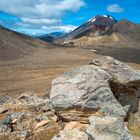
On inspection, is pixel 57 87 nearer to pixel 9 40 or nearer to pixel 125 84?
pixel 125 84

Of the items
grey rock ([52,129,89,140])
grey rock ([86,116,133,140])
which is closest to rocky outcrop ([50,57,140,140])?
grey rock ([86,116,133,140])

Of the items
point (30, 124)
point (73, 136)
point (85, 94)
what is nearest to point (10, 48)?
point (30, 124)

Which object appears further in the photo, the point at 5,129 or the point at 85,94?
the point at 5,129

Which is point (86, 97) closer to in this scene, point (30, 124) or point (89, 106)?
Answer: point (89, 106)

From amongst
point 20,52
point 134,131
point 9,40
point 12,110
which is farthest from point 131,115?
point 9,40

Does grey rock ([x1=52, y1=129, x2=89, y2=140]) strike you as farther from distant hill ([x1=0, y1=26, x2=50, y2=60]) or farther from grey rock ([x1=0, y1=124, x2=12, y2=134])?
distant hill ([x1=0, y1=26, x2=50, y2=60])

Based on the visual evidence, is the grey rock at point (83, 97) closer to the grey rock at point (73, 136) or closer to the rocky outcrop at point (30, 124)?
the rocky outcrop at point (30, 124)

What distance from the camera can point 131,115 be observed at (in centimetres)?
1304

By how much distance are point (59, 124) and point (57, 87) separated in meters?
1.55

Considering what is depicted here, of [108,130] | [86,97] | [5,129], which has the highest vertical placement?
[86,97]

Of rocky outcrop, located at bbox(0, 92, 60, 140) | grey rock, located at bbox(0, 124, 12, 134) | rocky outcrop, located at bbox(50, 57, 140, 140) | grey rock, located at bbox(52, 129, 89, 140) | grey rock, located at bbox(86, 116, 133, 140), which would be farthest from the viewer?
grey rock, located at bbox(0, 124, 12, 134)

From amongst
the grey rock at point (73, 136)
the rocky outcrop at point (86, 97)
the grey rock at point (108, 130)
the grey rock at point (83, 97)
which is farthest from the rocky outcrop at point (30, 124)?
the grey rock at point (73, 136)

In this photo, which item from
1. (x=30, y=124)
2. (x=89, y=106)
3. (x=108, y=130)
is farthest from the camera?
(x=30, y=124)

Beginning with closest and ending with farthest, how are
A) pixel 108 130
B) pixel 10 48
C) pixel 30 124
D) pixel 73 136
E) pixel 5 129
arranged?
pixel 73 136 < pixel 108 130 < pixel 5 129 < pixel 30 124 < pixel 10 48
